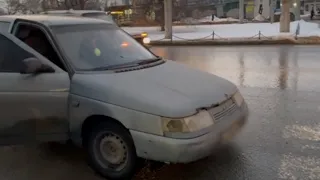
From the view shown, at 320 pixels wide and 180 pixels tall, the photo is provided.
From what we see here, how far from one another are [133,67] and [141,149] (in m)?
1.19

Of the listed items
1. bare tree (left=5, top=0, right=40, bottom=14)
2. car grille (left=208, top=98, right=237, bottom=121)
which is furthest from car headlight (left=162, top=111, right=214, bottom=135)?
bare tree (left=5, top=0, right=40, bottom=14)

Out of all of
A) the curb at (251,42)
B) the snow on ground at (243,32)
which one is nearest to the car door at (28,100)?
the curb at (251,42)

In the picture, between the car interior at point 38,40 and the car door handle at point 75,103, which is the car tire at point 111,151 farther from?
the car interior at point 38,40

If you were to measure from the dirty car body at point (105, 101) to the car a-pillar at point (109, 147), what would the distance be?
11 millimetres

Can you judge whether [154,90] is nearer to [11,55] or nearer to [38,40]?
[38,40]

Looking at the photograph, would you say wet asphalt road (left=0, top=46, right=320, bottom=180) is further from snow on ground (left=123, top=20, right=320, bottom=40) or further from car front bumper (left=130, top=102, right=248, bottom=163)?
snow on ground (left=123, top=20, right=320, bottom=40)

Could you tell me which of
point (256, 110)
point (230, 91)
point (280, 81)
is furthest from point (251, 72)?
point (230, 91)

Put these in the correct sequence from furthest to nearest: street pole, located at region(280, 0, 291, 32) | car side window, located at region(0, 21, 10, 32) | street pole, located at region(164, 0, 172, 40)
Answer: street pole, located at region(164, 0, 172, 40) → street pole, located at region(280, 0, 291, 32) → car side window, located at region(0, 21, 10, 32)

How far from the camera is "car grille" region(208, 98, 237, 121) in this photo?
3.96 meters

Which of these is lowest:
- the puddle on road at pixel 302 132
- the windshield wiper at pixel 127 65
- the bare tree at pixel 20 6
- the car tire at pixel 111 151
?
the puddle on road at pixel 302 132

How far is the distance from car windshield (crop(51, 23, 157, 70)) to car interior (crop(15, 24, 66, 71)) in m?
0.13

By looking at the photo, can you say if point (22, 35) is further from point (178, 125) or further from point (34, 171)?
point (178, 125)

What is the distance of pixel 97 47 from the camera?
4.79 m

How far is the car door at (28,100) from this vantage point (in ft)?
14.0
